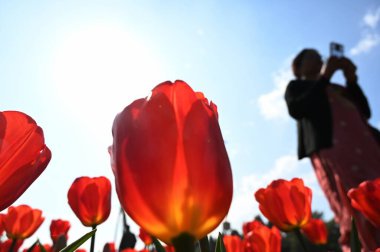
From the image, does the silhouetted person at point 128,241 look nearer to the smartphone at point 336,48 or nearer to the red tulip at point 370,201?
the red tulip at point 370,201

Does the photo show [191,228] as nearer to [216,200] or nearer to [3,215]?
[216,200]

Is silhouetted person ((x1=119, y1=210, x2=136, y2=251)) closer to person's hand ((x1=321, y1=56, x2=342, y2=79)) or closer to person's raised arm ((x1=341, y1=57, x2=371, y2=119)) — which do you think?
person's hand ((x1=321, y1=56, x2=342, y2=79))

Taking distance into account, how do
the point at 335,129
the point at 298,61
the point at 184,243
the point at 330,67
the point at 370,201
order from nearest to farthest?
the point at 184,243
the point at 370,201
the point at 335,129
the point at 330,67
the point at 298,61

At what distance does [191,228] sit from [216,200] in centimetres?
4

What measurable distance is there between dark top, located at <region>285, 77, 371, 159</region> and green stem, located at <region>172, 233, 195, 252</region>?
3094 millimetres

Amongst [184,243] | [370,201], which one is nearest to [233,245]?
[370,201]

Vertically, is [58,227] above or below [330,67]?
below

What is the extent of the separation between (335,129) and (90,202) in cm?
270

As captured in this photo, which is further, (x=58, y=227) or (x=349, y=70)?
(x=349, y=70)

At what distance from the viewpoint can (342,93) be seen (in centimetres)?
377

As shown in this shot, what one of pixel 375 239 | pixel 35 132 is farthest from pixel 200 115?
pixel 375 239

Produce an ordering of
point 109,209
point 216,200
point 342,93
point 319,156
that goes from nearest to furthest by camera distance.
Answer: point 216,200
point 109,209
point 319,156
point 342,93

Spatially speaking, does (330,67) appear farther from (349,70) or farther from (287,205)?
(287,205)

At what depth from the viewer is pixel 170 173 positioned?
407mm
